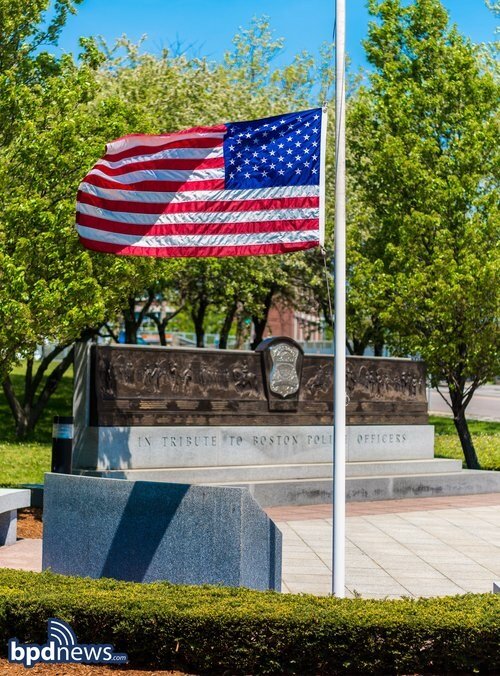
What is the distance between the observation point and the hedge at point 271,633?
7.20 metres

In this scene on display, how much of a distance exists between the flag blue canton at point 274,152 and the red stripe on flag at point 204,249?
1.98ft

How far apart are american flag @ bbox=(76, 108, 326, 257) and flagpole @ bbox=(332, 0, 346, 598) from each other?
0.62 feet

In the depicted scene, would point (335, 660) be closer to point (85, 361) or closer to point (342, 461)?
point (342, 461)

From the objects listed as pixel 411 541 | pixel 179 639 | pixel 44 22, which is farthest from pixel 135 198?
pixel 44 22

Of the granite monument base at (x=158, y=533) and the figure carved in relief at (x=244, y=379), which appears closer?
the granite monument base at (x=158, y=533)

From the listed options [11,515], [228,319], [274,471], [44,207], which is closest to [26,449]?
[274,471]

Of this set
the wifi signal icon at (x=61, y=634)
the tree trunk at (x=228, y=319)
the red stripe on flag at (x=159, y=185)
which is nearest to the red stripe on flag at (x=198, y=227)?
the red stripe on flag at (x=159, y=185)

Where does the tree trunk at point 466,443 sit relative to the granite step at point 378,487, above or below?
above

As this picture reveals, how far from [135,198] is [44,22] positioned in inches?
325

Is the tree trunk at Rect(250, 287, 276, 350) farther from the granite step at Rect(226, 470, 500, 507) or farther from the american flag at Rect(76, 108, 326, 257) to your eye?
the american flag at Rect(76, 108, 326, 257)

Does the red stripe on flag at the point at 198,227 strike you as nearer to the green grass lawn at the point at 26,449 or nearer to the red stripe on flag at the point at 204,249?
the red stripe on flag at the point at 204,249

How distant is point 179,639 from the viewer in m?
7.30

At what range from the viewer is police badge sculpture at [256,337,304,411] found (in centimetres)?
1841

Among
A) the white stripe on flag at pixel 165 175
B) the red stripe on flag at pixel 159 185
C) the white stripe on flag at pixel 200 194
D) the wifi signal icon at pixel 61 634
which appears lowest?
the wifi signal icon at pixel 61 634
